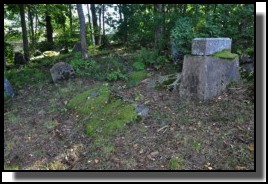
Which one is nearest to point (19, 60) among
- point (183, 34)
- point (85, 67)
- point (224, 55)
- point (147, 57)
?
point (85, 67)

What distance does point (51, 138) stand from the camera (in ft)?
17.2

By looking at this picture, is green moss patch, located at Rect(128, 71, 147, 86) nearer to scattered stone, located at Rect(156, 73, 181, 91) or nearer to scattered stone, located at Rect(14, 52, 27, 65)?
scattered stone, located at Rect(156, 73, 181, 91)

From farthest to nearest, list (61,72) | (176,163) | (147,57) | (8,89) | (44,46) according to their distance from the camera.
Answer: (44,46), (147,57), (61,72), (8,89), (176,163)

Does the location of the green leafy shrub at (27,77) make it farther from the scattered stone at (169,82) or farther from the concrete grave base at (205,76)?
the concrete grave base at (205,76)

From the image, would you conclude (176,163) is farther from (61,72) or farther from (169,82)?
(61,72)

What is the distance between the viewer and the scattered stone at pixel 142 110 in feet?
17.8

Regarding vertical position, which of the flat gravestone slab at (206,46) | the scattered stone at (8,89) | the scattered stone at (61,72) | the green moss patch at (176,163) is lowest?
the green moss patch at (176,163)

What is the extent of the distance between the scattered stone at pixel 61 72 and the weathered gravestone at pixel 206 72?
140 inches

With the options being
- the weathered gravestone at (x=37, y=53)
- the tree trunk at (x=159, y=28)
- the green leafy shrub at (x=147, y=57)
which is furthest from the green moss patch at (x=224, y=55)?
the weathered gravestone at (x=37, y=53)

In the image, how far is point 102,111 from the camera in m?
5.75

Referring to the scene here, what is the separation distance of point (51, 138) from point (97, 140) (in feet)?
3.13

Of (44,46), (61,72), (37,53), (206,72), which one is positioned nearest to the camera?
(206,72)

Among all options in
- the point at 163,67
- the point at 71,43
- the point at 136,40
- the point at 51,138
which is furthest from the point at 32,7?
the point at 51,138

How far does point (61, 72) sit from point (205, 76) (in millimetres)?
4235
